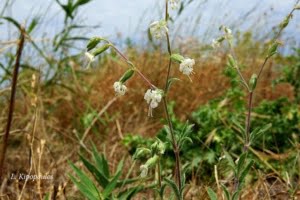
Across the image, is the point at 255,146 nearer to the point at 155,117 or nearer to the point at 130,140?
the point at 130,140

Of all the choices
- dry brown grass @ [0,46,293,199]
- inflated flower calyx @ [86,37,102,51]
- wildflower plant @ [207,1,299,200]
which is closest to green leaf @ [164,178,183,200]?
wildflower plant @ [207,1,299,200]

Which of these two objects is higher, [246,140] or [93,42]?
[93,42]

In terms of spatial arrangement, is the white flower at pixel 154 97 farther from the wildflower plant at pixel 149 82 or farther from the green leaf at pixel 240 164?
the green leaf at pixel 240 164

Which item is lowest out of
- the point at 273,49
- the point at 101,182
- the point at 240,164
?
the point at 101,182

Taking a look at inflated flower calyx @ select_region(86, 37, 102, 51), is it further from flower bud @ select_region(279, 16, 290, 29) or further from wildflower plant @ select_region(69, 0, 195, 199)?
flower bud @ select_region(279, 16, 290, 29)

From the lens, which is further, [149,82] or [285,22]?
[285,22]

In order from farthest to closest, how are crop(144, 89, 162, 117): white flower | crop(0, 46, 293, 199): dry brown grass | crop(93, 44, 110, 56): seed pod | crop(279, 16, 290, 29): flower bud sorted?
crop(0, 46, 293, 199): dry brown grass < crop(279, 16, 290, 29): flower bud < crop(93, 44, 110, 56): seed pod < crop(144, 89, 162, 117): white flower

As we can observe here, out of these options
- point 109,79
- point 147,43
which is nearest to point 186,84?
point 109,79

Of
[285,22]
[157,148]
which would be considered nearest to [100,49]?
[157,148]

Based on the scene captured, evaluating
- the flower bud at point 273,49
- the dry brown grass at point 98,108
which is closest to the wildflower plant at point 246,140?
the flower bud at point 273,49

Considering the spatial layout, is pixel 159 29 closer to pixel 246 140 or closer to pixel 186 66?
pixel 186 66

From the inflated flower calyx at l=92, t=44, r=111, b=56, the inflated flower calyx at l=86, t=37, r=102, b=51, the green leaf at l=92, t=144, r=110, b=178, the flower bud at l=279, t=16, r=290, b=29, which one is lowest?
the green leaf at l=92, t=144, r=110, b=178
